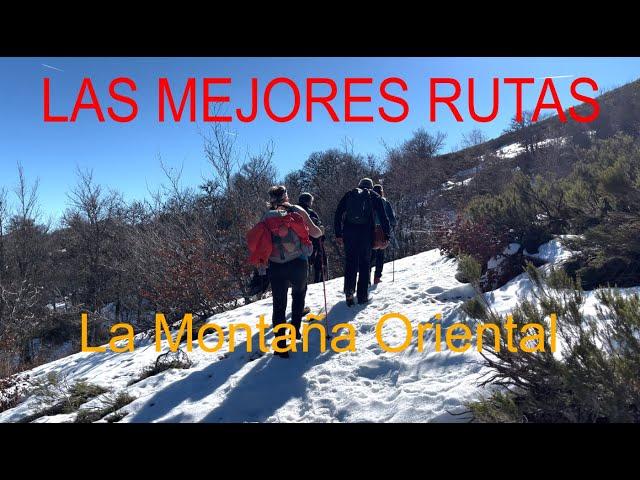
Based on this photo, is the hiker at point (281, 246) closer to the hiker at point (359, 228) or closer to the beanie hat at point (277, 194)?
the beanie hat at point (277, 194)

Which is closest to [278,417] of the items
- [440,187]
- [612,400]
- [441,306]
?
[612,400]

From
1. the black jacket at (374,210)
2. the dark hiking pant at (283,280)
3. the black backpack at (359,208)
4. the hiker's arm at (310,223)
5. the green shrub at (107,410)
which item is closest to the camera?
the green shrub at (107,410)

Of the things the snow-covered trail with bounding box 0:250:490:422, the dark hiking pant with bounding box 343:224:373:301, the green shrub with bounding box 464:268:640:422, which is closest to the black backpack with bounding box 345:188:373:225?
the dark hiking pant with bounding box 343:224:373:301

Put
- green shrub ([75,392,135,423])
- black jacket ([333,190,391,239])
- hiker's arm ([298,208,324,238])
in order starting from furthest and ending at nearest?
black jacket ([333,190,391,239])
hiker's arm ([298,208,324,238])
green shrub ([75,392,135,423])

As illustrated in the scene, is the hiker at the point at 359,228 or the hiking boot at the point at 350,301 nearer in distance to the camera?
the hiker at the point at 359,228

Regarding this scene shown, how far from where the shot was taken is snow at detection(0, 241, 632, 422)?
3193 millimetres

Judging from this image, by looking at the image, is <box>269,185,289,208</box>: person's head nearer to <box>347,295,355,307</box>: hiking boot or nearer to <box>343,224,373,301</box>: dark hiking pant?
<box>343,224,373,301</box>: dark hiking pant

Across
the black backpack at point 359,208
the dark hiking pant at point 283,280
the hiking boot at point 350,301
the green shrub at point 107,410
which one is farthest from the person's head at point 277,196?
the green shrub at point 107,410

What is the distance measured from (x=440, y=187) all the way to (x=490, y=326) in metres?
26.3

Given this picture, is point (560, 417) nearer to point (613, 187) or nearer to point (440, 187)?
point (613, 187)

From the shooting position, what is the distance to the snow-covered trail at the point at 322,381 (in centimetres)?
319

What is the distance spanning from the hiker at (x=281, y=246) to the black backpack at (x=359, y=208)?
1.20 meters

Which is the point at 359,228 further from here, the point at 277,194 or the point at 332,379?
the point at 332,379

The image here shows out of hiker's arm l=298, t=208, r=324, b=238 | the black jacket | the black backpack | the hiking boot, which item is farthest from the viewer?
the hiking boot
